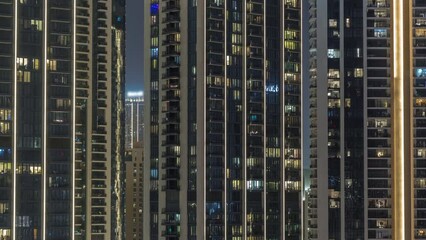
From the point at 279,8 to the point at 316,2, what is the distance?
4606 millimetres

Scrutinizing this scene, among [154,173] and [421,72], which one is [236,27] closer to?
[154,173]

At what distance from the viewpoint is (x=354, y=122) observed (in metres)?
62.5

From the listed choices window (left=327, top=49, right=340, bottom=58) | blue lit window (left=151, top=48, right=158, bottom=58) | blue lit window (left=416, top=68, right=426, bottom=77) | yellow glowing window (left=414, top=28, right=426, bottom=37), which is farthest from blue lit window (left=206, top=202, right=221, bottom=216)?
yellow glowing window (left=414, top=28, right=426, bottom=37)

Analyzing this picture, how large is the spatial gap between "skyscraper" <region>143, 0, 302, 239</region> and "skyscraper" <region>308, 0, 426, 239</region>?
2.11 m

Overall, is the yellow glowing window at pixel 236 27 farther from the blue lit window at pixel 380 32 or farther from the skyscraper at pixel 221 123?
the blue lit window at pixel 380 32

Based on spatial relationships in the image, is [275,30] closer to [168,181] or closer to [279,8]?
[279,8]

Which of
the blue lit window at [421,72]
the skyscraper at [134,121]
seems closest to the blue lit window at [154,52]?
the blue lit window at [421,72]

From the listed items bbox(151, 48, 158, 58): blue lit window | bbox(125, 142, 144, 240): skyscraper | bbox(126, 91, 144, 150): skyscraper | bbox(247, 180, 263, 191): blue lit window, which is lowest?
bbox(125, 142, 144, 240): skyscraper

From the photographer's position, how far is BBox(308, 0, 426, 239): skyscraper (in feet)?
197

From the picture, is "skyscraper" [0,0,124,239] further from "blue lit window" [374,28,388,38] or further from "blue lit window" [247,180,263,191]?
"blue lit window" [374,28,388,38]

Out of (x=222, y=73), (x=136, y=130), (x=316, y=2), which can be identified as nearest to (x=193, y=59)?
(x=222, y=73)

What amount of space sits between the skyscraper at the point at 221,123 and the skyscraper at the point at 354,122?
2.11 meters

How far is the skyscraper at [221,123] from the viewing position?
58.8m

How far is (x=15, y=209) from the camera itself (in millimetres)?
49688
